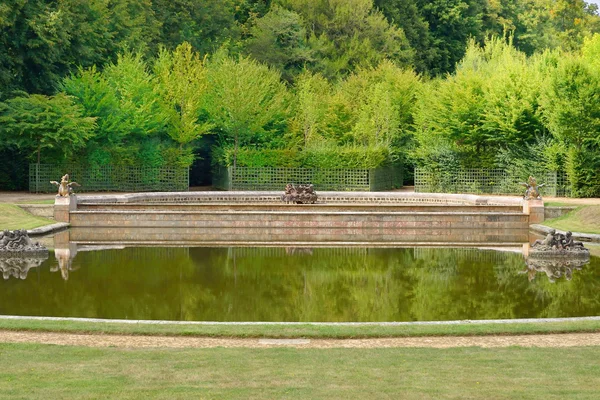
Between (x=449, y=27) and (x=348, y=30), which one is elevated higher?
(x=449, y=27)

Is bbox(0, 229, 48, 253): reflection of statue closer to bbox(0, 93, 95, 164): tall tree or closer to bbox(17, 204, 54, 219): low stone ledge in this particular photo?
bbox(17, 204, 54, 219): low stone ledge

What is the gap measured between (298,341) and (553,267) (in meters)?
10.6

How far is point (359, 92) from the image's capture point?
53562 millimetres

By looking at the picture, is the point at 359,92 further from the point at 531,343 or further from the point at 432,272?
the point at 531,343

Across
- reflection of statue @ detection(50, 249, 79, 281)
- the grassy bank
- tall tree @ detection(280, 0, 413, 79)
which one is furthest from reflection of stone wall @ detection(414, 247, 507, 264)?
tall tree @ detection(280, 0, 413, 79)

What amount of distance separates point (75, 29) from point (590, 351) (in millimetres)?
40565

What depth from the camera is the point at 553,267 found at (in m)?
20.9

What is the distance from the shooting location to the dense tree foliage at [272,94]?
1677 inches

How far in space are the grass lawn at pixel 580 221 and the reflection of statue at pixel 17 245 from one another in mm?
15272

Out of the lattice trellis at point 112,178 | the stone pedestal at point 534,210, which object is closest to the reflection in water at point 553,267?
the stone pedestal at point 534,210

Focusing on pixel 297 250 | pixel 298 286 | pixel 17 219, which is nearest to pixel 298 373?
pixel 298 286

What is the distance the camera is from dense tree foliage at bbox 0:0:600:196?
4259cm

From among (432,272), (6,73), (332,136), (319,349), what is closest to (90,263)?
(432,272)

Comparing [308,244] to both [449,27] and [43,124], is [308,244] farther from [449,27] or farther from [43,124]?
[449,27]
